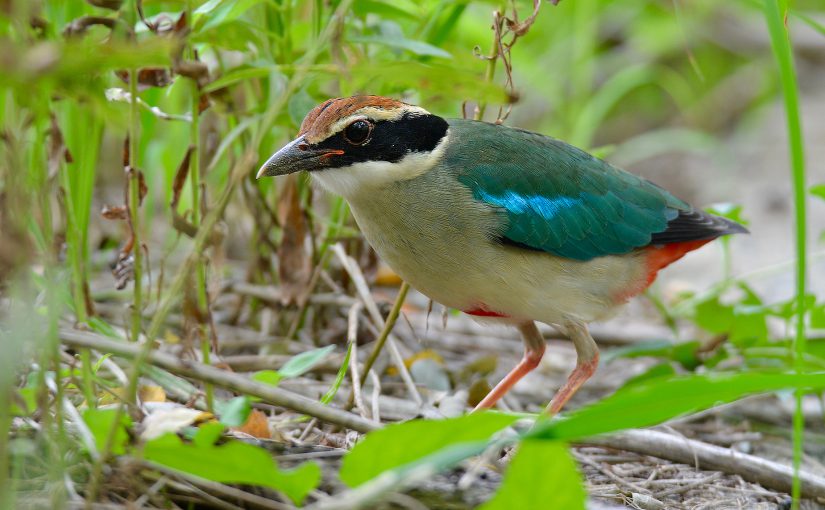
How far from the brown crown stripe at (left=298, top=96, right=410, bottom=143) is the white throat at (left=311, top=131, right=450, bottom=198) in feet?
0.49

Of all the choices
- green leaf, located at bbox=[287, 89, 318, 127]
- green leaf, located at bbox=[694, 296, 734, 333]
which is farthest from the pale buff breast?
Result: green leaf, located at bbox=[694, 296, 734, 333]

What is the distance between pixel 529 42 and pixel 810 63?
13.5 feet

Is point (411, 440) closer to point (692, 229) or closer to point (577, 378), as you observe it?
point (577, 378)

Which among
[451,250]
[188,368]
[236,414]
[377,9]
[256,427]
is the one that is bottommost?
[256,427]

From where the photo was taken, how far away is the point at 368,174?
3.66 m

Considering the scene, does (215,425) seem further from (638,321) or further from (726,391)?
(638,321)

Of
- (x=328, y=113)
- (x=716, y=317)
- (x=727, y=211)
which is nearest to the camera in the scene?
(x=328, y=113)

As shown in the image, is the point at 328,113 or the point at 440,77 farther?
the point at 328,113

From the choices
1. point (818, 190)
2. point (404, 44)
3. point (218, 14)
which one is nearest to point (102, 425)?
point (218, 14)

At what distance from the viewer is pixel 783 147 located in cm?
980

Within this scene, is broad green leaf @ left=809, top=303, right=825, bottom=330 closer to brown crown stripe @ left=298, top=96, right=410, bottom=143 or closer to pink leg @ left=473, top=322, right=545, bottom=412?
pink leg @ left=473, top=322, right=545, bottom=412

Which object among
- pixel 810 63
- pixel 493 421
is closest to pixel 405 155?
pixel 493 421

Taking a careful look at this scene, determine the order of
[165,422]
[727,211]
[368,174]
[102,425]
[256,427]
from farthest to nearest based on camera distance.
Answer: [727,211] < [368,174] < [256,427] < [165,422] < [102,425]

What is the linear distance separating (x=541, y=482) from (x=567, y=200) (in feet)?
7.23
